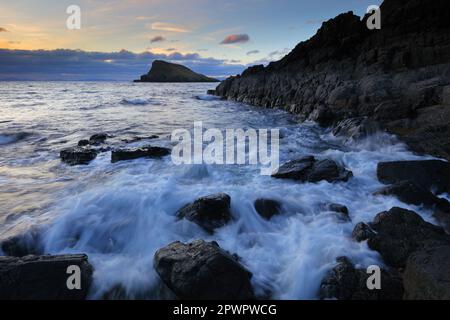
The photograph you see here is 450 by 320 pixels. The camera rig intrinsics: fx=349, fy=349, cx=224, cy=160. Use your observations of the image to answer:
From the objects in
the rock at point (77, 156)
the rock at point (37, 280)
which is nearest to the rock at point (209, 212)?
the rock at point (37, 280)

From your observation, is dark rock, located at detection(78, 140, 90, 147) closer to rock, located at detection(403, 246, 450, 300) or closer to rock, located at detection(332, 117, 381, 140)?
rock, located at detection(332, 117, 381, 140)

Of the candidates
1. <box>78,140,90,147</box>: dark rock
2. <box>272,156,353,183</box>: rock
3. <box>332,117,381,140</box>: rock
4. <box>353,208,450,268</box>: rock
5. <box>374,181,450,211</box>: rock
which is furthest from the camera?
<box>78,140,90,147</box>: dark rock

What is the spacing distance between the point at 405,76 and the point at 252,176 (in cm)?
1202

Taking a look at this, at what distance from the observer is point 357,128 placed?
12.8m

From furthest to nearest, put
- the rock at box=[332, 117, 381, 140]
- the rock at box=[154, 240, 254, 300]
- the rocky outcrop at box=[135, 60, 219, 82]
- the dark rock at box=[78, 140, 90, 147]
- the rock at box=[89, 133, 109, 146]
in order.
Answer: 1. the rocky outcrop at box=[135, 60, 219, 82]
2. the rock at box=[89, 133, 109, 146]
3. the dark rock at box=[78, 140, 90, 147]
4. the rock at box=[332, 117, 381, 140]
5. the rock at box=[154, 240, 254, 300]

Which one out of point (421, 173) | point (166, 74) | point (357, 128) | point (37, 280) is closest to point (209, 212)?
point (37, 280)

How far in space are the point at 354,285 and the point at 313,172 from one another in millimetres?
4186

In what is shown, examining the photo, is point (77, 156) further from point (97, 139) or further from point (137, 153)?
point (97, 139)

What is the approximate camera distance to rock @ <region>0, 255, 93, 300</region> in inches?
167

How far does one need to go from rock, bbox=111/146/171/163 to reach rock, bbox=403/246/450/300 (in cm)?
811

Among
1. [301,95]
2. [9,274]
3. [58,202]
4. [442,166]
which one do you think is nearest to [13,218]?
[58,202]

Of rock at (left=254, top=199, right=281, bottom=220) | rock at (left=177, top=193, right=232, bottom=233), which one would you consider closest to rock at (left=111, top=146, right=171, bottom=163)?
rock at (left=177, top=193, right=232, bottom=233)

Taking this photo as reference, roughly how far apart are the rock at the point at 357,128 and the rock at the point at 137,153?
22.2 ft
